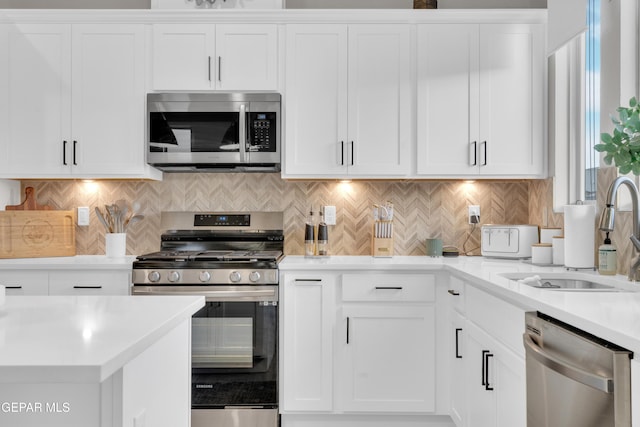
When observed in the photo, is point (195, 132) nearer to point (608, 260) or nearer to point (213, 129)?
point (213, 129)

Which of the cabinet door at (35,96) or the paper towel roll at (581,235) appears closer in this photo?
the paper towel roll at (581,235)

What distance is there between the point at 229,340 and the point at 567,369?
5.81ft

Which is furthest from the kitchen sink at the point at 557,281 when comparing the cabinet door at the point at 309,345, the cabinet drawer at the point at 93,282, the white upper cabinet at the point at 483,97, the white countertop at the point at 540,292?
the cabinet drawer at the point at 93,282

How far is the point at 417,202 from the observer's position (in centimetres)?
318

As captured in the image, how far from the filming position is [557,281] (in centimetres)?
211

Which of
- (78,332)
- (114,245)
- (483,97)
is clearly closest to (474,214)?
(483,97)

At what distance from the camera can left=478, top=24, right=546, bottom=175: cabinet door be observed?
283 centimetres

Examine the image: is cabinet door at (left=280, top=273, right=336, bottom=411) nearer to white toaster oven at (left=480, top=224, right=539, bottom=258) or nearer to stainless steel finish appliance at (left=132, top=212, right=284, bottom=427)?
stainless steel finish appliance at (left=132, top=212, right=284, bottom=427)

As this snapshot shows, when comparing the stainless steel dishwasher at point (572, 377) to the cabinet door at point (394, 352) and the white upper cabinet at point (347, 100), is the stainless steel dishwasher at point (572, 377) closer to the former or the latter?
the cabinet door at point (394, 352)

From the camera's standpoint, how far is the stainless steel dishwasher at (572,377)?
1080 mm

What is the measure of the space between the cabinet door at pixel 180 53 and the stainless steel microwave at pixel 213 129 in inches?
3.7

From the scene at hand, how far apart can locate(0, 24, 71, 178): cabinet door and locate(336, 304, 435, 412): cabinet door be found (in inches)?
78.1

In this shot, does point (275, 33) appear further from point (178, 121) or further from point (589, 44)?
point (589, 44)

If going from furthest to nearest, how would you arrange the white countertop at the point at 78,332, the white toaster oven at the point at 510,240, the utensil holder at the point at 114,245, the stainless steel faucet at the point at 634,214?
the utensil holder at the point at 114,245 → the white toaster oven at the point at 510,240 → the stainless steel faucet at the point at 634,214 → the white countertop at the point at 78,332
